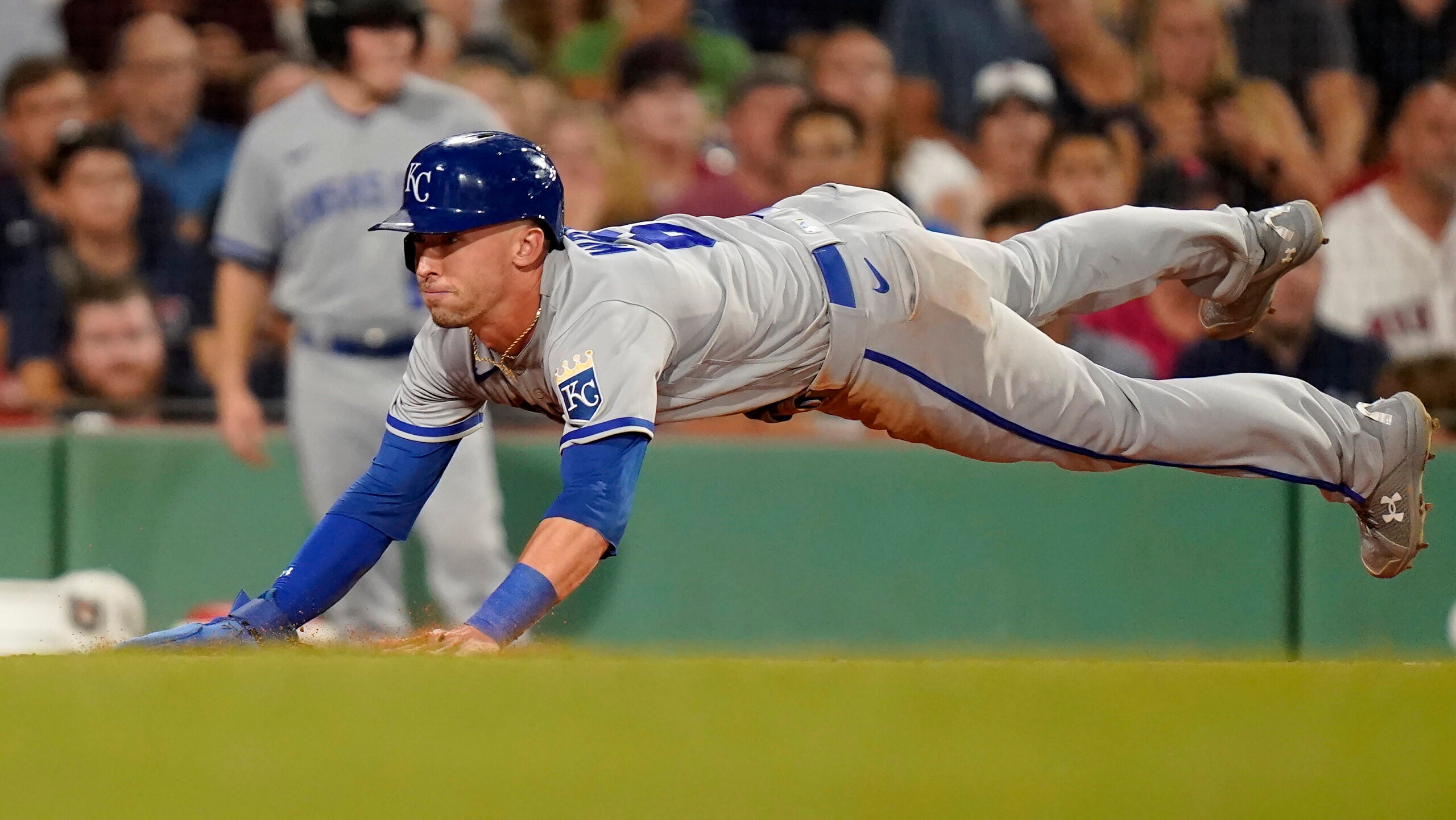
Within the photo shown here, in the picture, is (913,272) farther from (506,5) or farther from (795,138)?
(506,5)

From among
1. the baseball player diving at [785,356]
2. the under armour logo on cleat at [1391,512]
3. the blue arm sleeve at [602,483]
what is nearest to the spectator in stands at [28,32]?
the baseball player diving at [785,356]

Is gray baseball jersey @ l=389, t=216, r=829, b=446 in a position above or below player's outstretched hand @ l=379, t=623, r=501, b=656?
above

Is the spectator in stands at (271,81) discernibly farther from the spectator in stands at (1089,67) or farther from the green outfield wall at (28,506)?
the spectator in stands at (1089,67)

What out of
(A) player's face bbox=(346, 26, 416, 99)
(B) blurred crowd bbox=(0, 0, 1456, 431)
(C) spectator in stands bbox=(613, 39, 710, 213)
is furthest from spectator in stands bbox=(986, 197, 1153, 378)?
(A) player's face bbox=(346, 26, 416, 99)

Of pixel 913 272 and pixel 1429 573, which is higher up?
pixel 913 272

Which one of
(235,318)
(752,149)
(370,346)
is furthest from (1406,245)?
(235,318)

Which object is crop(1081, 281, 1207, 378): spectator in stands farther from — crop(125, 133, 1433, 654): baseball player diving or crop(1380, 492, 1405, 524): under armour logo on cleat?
crop(1380, 492, 1405, 524): under armour logo on cleat

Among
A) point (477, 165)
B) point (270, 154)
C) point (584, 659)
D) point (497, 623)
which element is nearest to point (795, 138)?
point (270, 154)
